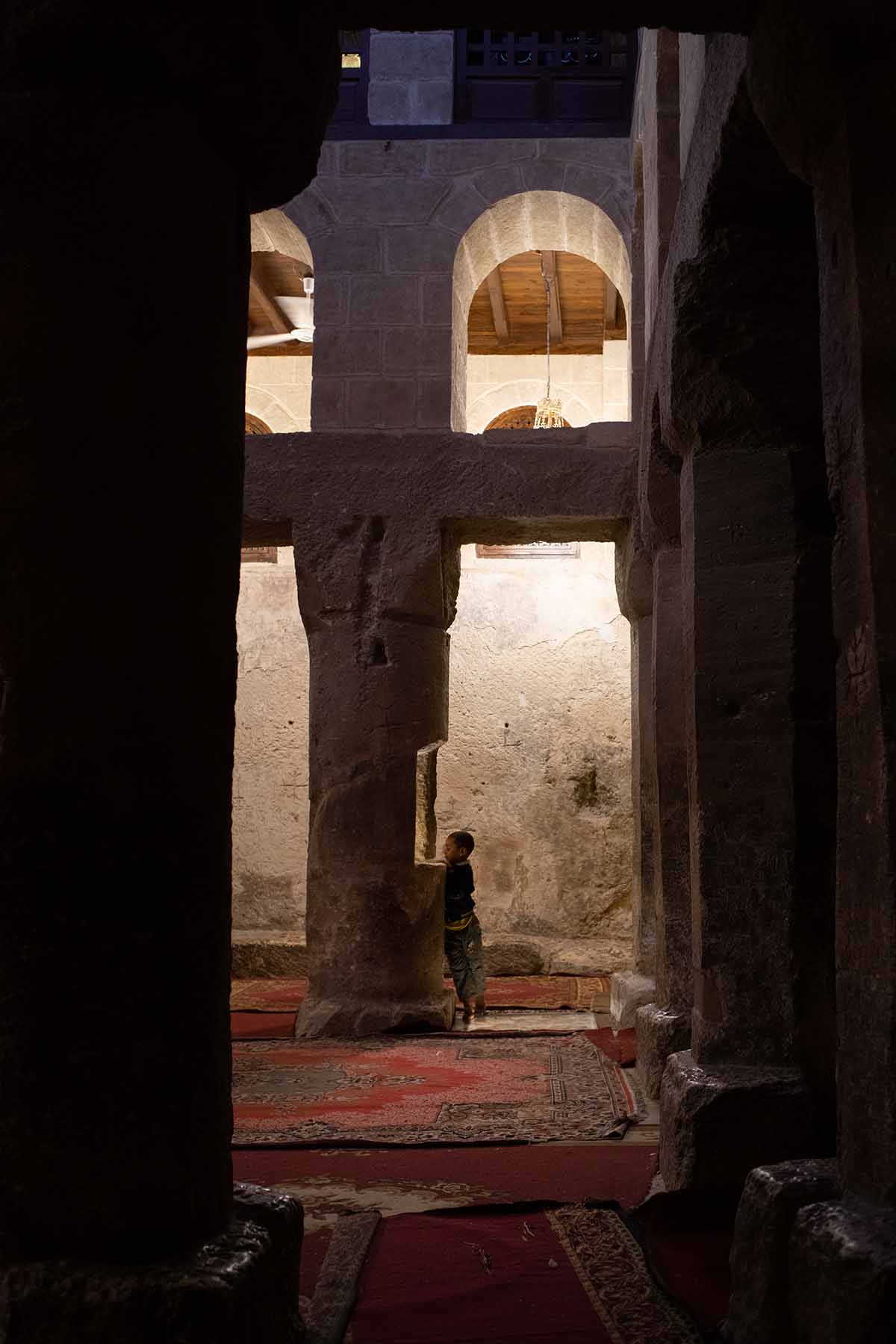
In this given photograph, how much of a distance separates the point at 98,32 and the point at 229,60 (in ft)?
0.84

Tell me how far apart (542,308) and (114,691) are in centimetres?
1050

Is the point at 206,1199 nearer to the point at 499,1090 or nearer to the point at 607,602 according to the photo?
the point at 499,1090

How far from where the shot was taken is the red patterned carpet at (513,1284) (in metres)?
2.80

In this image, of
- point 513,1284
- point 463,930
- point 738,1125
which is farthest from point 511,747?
point 513,1284

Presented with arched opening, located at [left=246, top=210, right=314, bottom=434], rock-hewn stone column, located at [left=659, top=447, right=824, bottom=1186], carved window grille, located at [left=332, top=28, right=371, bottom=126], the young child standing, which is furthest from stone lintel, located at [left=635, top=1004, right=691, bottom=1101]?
arched opening, located at [left=246, top=210, right=314, bottom=434]

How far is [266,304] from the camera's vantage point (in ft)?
38.8

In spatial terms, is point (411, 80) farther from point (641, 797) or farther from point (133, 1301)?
point (133, 1301)

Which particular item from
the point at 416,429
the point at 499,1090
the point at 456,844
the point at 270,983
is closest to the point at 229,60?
the point at 499,1090

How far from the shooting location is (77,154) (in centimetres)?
230

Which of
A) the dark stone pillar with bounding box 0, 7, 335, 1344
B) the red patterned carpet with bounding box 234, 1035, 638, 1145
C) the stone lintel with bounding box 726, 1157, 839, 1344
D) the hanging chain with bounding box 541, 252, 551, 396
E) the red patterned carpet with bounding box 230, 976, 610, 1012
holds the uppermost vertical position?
the hanging chain with bounding box 541, 252, 551, 396

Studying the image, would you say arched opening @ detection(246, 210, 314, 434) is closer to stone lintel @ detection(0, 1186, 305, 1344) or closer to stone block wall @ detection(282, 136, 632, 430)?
stone block wall @ detection(282, 136, 632, 430)

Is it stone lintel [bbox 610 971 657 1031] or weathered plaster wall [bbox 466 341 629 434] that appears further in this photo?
weathered plaster wall [bbox 466 341 629 434]

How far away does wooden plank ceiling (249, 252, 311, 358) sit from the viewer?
11.0 metres

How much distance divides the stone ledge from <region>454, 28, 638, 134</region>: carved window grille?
6.56 metres
